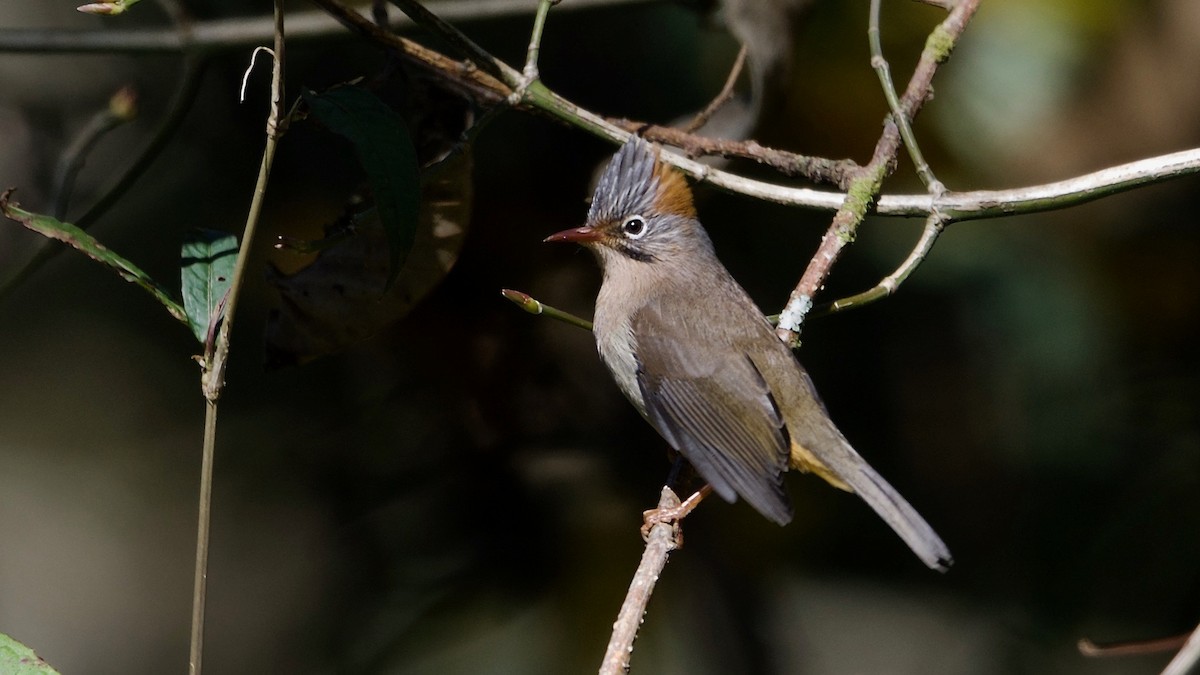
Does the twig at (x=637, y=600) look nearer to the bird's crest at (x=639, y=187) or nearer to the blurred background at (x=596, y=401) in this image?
the bird's crest at (x=639, y=187)

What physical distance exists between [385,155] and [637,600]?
35.4 inches

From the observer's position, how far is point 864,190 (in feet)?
7.80

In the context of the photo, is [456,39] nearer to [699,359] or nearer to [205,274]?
[205,274]

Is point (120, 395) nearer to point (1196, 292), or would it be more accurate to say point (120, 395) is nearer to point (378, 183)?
point (378, 183)

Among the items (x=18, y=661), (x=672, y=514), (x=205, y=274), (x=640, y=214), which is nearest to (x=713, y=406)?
(x=672, y=514)

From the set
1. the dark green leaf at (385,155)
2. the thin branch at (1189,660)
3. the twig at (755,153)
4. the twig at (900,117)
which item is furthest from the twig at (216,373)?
the thin branch at (1189,660)

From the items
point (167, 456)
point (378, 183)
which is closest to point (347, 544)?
point (167, 456)

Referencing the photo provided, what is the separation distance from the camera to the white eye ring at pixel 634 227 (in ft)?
9.28

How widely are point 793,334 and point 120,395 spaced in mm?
2748

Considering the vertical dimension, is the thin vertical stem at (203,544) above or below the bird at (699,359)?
below

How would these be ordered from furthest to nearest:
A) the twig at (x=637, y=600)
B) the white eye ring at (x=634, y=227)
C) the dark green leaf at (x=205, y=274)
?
the white eye ring at (x=634, y=227), the dark green leaf at (x=205, y=274), the twig at (x=637, y=600)

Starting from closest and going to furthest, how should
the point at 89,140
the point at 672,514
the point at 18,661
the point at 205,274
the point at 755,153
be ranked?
1. the point at 18,661
2. the point at 205,274
3. the point at 672,514
4. the point at 755,153
5. the point at 89,140

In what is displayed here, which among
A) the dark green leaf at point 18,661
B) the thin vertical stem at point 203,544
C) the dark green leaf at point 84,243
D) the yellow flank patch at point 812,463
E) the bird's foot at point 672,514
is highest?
the yellow flank patch at point 812,463

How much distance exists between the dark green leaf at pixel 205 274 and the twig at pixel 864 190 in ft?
3.95
